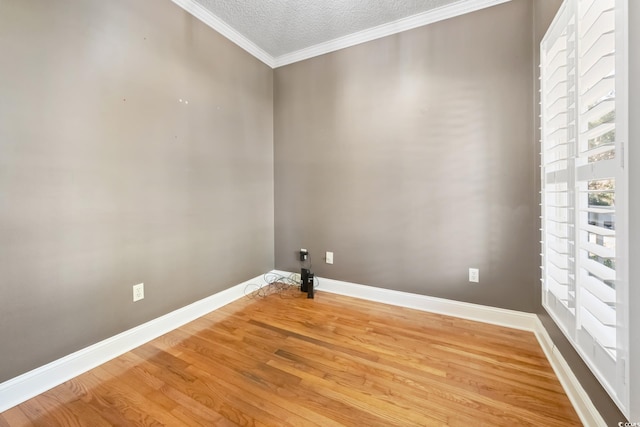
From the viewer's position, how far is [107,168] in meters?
1.63

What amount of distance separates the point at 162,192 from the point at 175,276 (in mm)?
689

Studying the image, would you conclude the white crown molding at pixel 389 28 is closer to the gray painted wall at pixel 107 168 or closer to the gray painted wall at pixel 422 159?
the gray painted wall at pixel 422 159

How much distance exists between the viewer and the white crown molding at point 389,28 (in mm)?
2066

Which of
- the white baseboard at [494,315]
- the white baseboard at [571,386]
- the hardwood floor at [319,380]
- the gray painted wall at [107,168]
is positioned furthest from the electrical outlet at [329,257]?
the white baseboard at [571,386]

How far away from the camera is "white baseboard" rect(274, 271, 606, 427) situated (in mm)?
1186

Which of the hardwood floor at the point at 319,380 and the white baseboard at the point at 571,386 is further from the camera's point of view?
the hardwood floor at the point at 319,380

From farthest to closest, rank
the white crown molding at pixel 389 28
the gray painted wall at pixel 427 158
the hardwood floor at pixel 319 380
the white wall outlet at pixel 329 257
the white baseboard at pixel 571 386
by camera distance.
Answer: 1. the white wall outlet at pixel 329 257
2. the white crown molding at pixel 389 28
3. the gray painted wall at pixel 427 158
4. the hardwood floor at pixel 319 380
5. the white baseboard at pixel 571 386

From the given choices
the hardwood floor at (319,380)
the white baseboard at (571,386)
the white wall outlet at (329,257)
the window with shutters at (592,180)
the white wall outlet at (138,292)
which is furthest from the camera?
the white wall outlet at (329,257)

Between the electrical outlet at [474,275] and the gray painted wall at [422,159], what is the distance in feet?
0.17

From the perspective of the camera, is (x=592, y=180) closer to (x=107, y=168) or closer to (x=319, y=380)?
(x=319, y=380)

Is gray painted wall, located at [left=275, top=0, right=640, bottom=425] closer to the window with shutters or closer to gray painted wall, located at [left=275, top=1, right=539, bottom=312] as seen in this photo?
gray painted wall, located at [left=275, top=1, right=539, bottom=312]

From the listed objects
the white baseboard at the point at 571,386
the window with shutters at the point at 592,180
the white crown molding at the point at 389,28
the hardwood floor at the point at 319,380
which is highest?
the white crown molding at the point at 389,28

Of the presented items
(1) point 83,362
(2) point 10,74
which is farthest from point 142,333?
(2) point 10,74

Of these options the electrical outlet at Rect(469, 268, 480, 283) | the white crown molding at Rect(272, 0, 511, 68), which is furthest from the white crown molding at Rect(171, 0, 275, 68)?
the electrical outlet at Rect(469, 268, 480, 283)
